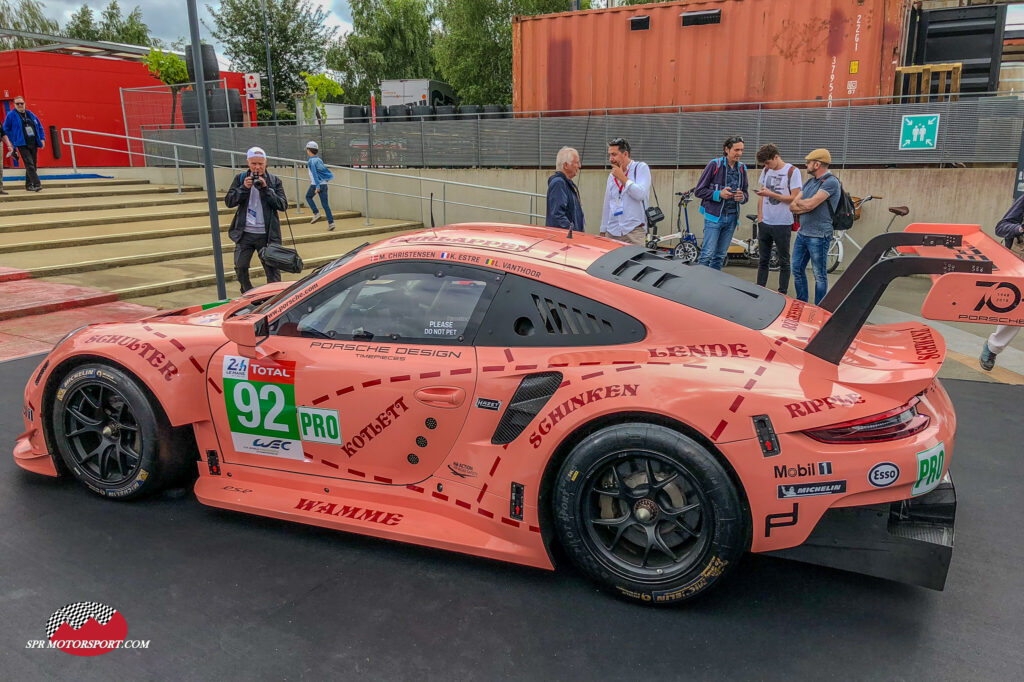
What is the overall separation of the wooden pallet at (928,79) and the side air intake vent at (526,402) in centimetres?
1157

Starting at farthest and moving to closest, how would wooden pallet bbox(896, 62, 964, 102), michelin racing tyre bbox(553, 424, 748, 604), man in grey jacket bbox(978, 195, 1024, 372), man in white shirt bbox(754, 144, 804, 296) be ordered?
wooden pallet bbox(896, 62, 964, 102), man in white shirt bbox(754, 144, 804, 296), man in grey jacket bbox(978, 195, 1024, 372), michelin racing tyre bbox(553, 424, 748, 604)

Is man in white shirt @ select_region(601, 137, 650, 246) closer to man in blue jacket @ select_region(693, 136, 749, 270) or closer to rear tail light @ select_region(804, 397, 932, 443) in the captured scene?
man in blue jacket @ select_region(693, 136, 749, 270)

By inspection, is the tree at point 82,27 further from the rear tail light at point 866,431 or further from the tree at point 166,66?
the rear tail light at point 866,431

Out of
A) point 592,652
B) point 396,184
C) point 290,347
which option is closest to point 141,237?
point 396,184

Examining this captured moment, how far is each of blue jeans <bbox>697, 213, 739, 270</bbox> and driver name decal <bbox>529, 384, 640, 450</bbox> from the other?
20.2 ft

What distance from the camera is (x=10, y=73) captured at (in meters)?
20.0

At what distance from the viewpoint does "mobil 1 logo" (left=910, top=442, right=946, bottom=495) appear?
2.65m

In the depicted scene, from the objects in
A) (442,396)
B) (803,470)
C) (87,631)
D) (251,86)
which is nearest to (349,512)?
(442,396)

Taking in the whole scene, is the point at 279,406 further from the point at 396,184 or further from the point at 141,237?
the point at 396,184

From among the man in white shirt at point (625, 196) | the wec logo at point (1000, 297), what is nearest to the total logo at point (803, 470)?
the wec logo at point (1000, 297)

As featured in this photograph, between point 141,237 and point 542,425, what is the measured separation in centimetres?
1128

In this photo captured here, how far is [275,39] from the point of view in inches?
1628

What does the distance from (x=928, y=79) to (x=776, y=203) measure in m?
6.24

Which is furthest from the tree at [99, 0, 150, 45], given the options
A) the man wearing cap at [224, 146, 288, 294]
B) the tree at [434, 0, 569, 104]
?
A: the man wearing cap at [224, 146, 288, 294]
